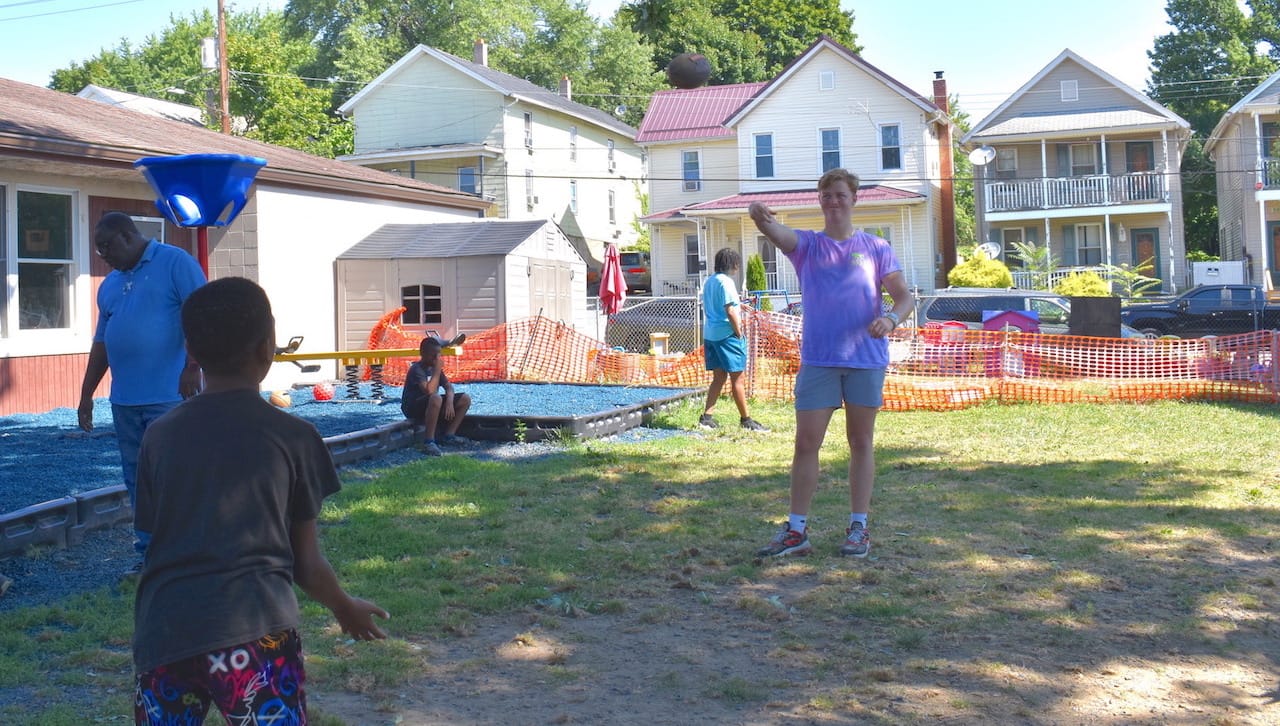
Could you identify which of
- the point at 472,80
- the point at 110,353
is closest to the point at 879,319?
the point at 110,353

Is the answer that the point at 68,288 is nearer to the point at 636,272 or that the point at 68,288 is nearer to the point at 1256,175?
the point at 636,272

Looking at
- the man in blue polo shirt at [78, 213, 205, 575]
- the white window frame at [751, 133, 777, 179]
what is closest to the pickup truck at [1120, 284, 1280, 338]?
the white window frame at [751, 133, 777, 179]

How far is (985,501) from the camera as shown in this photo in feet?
24.1

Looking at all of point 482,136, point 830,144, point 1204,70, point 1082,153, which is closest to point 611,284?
point 830,144

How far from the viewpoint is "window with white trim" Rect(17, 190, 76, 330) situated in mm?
13000

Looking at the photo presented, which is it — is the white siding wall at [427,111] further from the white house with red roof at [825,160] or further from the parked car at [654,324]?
the parked car at [654,324]

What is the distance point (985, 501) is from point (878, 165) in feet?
93.8

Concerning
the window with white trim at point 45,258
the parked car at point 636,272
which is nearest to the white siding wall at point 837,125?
the parked car at point 636,272

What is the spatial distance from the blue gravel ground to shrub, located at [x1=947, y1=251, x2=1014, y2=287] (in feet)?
55.6

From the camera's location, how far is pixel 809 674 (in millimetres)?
4141

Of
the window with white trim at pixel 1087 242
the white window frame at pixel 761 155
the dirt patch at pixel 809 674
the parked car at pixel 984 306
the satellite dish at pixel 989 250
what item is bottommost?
the dirt patch at pixel 809 674

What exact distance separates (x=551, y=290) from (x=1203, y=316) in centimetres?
1187

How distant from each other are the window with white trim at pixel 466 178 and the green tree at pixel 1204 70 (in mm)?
31439

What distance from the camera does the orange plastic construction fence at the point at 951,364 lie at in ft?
45.2
